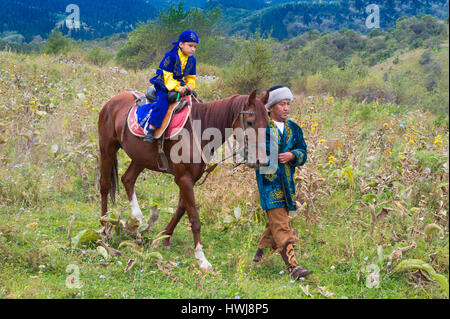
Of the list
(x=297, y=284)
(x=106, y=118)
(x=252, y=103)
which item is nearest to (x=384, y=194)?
(x=297, y=284)

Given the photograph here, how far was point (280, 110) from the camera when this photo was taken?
396cm

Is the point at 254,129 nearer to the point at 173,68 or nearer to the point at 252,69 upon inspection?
the point at 173,68

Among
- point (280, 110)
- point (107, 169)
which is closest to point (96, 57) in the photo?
point (107, 169)

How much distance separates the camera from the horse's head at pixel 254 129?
3613 millimetres

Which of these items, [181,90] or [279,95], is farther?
[181,90]

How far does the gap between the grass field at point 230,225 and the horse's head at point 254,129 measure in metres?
0.90

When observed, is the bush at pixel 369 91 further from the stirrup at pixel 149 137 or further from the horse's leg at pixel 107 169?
the stirrup at pixel 149 137

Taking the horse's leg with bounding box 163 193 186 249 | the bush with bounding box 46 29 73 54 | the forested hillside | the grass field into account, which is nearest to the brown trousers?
the grass field

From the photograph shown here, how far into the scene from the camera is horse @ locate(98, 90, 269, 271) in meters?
3.78

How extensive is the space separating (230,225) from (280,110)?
1.87m

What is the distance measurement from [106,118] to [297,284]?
11.2 feet

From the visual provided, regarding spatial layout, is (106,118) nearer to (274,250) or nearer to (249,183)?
(249,183)

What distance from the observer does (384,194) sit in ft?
19.7

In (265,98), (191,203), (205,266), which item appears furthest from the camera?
(191,203)
